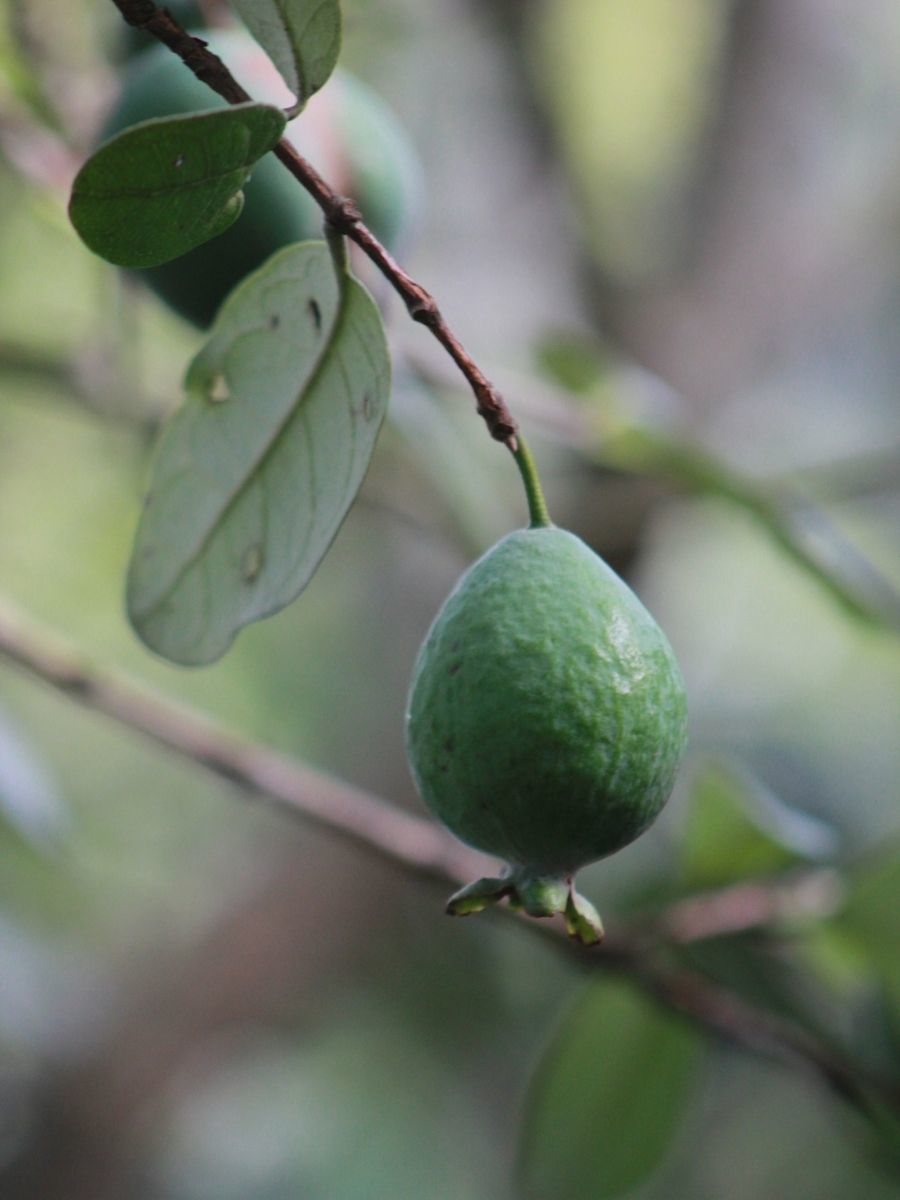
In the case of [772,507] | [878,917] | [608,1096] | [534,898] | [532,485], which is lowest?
[608,1096]

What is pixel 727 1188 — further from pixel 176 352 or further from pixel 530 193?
pixel 530 193

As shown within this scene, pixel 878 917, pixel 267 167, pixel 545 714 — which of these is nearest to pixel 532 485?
pixel 545 714

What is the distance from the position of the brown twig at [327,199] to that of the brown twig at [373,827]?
0.57 m

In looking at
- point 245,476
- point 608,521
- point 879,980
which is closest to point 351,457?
point 245,476

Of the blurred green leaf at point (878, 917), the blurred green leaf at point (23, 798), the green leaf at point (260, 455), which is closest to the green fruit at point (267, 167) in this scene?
the green leaf at point (260, 455)

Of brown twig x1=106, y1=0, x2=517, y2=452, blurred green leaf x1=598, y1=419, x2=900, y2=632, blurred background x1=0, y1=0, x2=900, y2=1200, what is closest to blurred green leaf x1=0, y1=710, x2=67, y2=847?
blurred background x1=0, y1=0, x2=900, y2=1200

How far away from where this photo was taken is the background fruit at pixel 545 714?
522 mm

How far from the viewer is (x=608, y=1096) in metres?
1.17

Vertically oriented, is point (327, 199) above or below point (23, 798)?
above

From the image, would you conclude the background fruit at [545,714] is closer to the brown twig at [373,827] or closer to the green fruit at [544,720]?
the green fruit at [544,720]

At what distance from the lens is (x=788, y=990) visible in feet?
4.13

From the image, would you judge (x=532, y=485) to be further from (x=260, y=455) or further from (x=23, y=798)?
(x=23, y=798)

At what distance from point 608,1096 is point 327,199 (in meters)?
0.88

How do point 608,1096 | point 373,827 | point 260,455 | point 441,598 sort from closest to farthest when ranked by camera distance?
1. point 260,455
2. point 373,827
3. point 608,1096
4. point 441,598
